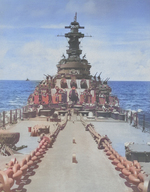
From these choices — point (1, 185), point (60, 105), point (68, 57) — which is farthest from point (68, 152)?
point (68, 57)

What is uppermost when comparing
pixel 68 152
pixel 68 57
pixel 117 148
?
pixel 68 57

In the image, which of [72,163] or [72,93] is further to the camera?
[72,93]

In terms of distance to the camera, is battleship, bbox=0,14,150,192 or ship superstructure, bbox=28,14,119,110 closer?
battleship, bbox=0,14,150,192

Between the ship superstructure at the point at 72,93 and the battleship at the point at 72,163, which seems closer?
the battleship at the point at 72,163

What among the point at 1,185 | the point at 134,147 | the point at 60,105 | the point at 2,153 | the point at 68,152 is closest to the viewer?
the point at 1,185

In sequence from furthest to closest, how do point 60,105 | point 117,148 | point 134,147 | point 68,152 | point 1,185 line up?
point 60,105
point 117,148
point 134,147
point 68,152
point 1,185

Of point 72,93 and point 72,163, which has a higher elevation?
point 72,93

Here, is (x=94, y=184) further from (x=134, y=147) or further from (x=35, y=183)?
(x=134, y=147)

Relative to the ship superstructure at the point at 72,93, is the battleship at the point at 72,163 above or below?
below

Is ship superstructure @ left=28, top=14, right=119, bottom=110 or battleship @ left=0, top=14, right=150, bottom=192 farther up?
ship superstructure @ left=28, top=14, right=119, bottom=110

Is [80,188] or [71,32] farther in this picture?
[71,32]

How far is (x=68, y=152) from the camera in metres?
9.05

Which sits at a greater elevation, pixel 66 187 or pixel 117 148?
pixel 66 187

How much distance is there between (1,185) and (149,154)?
25.5 ft
